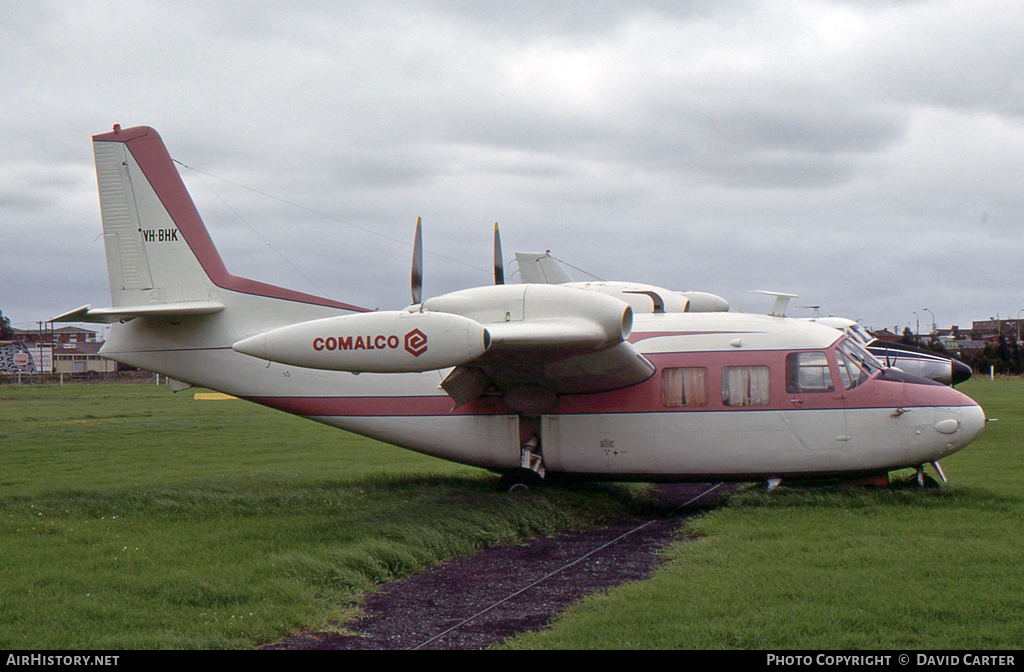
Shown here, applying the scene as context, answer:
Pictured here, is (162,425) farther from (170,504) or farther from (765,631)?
(765,631)

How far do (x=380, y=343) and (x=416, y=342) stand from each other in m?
0.44

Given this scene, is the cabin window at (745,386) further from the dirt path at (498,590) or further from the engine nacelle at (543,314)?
the engine nacelle at (543,314)

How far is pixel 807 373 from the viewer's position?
11.1 meters

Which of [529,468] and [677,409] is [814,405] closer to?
[677,409]

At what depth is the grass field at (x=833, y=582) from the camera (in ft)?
18.3

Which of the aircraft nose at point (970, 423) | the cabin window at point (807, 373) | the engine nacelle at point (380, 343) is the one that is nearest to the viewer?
the engine nacelle at point (380, 343)

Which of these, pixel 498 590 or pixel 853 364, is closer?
pixel 498 590

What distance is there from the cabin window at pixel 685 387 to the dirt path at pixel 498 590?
1.77 meters

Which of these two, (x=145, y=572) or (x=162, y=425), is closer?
(x=145, y=572)

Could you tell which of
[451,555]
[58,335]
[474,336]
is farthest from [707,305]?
[58,335]

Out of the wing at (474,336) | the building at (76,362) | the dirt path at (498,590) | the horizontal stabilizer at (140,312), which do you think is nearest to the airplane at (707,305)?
the wing at (474,336)

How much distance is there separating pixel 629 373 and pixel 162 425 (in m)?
19.5
